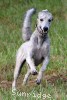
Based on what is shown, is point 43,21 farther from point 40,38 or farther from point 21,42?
point 21,42

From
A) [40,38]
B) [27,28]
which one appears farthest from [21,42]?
[40,38]

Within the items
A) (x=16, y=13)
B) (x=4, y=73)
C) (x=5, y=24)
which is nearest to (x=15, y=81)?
(x=4, y=73)

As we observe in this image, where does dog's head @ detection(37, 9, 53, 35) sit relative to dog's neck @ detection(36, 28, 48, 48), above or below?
above

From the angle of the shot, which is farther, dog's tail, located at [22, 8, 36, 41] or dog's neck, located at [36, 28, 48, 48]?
dog's tail, located at [22, 8, 36, 41]

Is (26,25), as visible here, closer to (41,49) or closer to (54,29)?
(41,49)

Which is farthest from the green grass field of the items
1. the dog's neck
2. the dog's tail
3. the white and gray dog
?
the dog's tail

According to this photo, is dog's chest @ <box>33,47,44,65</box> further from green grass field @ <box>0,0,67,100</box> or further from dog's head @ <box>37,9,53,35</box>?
green grass field @ <box>0,0,67,100</box>

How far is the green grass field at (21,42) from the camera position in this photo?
853cm

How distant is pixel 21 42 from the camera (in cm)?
1480

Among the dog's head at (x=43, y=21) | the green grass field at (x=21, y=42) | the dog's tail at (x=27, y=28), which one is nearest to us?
the green grass field at (x=21, y=42)

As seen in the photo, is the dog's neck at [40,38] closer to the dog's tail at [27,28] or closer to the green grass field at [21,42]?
the dog's tail at [27,28]

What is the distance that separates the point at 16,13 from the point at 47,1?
8.64ft

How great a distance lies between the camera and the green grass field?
8531 mm

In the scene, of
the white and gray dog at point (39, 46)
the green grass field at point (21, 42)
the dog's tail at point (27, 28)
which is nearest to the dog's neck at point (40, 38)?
the white and gray dog at point (39, 46)
